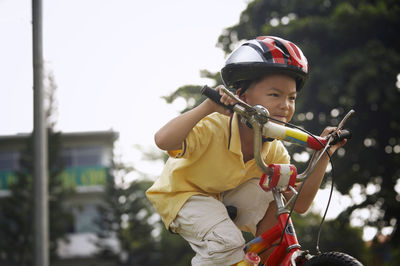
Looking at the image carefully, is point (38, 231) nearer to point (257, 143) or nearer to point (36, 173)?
point (36, 173)

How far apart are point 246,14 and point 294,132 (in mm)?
15265

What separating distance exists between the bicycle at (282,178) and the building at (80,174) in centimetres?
3421

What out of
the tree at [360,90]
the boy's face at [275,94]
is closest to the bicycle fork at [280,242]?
the boy's face at [275,94]

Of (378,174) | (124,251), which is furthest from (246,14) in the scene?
(124,251)

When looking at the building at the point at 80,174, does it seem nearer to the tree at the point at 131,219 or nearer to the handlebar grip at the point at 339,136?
the tree at the point at 131,219

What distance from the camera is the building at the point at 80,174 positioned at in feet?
117

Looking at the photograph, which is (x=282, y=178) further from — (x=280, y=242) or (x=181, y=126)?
(x=181, y=126)

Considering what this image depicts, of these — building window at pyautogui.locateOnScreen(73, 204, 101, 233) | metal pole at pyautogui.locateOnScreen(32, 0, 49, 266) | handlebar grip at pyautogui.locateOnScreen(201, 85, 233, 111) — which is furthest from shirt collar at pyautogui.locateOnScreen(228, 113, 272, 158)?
building window at pyautogui.locateOnScreen(73, 204, 101, 233)

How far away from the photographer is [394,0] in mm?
15227

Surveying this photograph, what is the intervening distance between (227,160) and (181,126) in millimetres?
357

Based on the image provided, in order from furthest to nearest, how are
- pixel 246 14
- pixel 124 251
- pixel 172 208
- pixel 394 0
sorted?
1. pixel 124 251
2. pixel 246 14
3. pixel 394 0
4. pixel 172 208

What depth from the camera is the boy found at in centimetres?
238

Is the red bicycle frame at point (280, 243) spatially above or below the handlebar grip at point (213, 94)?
below

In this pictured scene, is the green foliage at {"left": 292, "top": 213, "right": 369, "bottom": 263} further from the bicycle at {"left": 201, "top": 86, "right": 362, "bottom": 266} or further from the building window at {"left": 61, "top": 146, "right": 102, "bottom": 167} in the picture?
the building window at {"left": 61, "top": 146, "right": 102, "bottom": 167}
